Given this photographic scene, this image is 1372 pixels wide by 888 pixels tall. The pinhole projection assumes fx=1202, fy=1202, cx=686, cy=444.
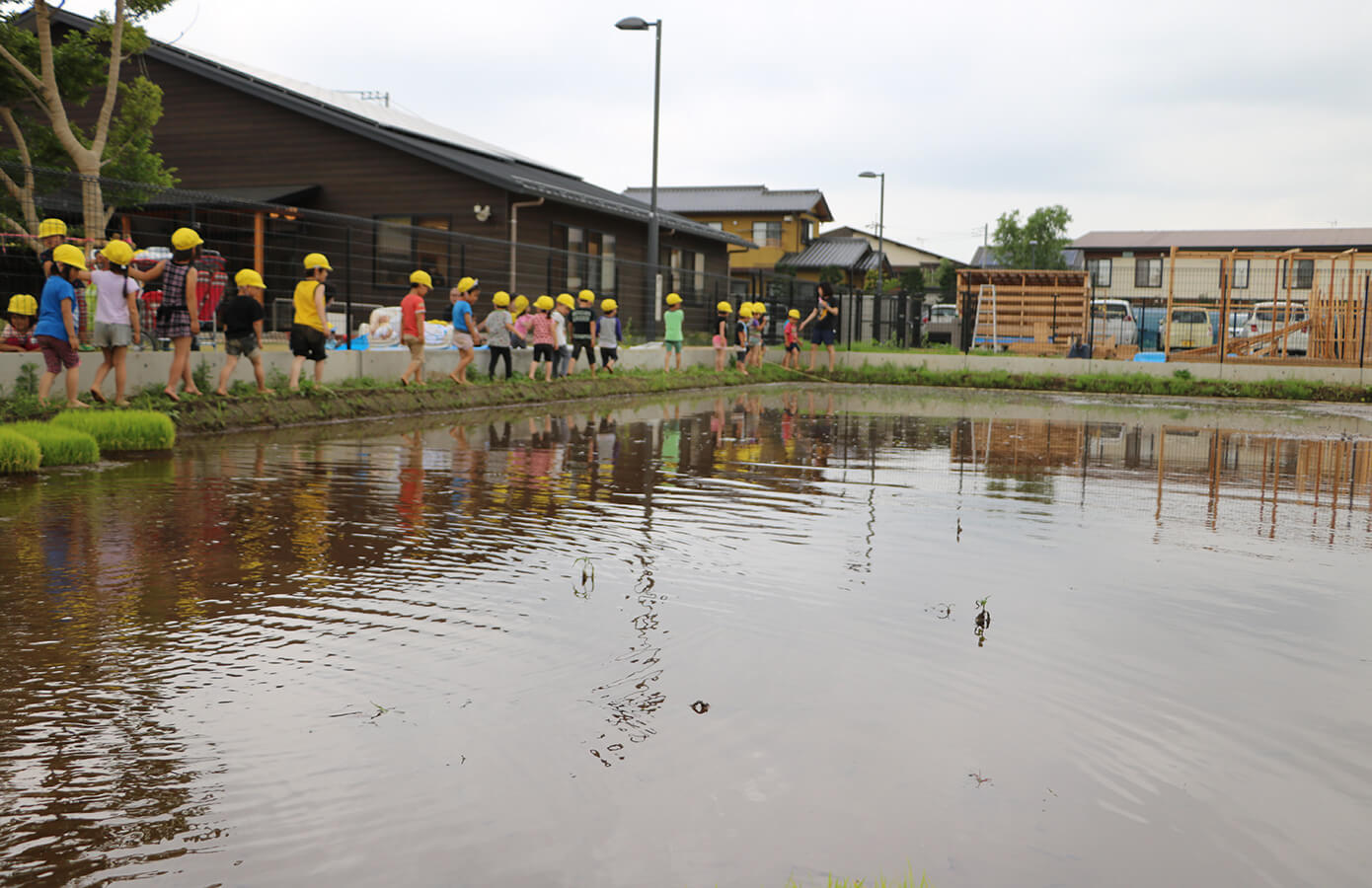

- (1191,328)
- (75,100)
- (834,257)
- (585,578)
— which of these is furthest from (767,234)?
(585,578)

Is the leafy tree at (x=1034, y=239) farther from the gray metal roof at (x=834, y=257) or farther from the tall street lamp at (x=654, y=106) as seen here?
the tall street lamp at (x=654, y=106)

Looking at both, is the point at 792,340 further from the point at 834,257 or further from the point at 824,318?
the point at 834,257

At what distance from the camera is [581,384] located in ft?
64.1

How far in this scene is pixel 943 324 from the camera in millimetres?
44250

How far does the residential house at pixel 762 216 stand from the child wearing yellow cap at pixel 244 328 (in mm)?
48706

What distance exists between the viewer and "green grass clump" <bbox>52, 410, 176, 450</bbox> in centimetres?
1015

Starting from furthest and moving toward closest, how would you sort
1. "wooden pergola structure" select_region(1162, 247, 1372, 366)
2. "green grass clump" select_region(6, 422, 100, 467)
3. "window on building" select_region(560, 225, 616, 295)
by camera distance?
1. "window on building" select_region(560, 225, 616, 295)
2. "wooden pergola structure" select_region(1162, 247, 1372, 366)
3. "green grass clump" select_region(6, 422, 100, 467)

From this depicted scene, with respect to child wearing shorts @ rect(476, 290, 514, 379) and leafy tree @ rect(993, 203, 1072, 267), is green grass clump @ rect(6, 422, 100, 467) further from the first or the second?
leafy tree @ rect(993, 203, 1072, 267)

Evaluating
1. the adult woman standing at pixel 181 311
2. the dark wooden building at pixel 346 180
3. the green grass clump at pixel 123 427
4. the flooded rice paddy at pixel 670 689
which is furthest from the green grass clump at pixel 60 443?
the dark wooden building at pixel 346 180

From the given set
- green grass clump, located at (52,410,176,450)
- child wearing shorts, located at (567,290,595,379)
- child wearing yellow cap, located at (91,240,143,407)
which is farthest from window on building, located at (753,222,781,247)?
green grass clump, located at (52,410,176,450)

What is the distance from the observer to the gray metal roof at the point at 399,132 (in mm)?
26125

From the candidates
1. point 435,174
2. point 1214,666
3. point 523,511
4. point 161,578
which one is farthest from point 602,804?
point 435,174

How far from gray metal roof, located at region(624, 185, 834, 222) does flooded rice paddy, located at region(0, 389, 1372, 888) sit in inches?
2199

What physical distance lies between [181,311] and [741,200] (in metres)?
53.9
